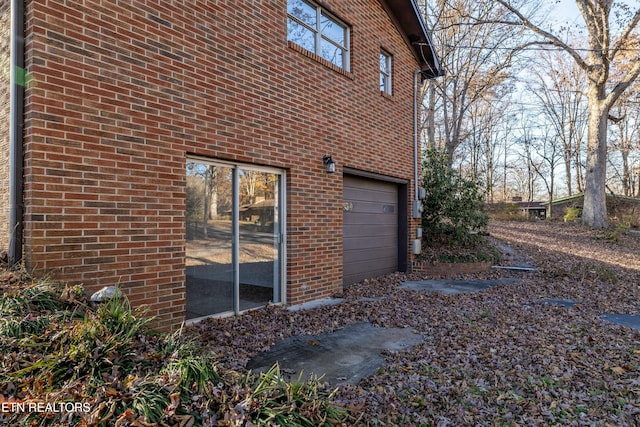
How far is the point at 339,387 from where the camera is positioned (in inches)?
130

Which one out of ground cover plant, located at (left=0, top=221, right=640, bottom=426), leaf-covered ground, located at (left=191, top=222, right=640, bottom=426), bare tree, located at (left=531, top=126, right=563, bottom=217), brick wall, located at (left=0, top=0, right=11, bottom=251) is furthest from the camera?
bare tree, located at (left=531, top=126, right=563, bottom=217)

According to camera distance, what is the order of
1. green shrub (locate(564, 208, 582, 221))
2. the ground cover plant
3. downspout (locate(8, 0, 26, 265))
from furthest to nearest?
green shrub (locate(564, 208, 582, 221)), downspout (locate(8, 0, 26, 265)), the ground cover plant

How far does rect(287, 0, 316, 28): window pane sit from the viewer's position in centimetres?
624

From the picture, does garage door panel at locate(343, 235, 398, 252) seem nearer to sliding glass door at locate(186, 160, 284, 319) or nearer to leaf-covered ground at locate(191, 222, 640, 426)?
leaf-covered ground at locate(191, 222, 640, 426)

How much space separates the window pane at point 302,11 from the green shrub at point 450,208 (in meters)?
5.52

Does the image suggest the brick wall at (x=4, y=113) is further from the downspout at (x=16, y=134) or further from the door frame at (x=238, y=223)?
the door frame at (x=238, y=223)

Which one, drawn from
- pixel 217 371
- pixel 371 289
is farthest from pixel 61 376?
pixel 371 289

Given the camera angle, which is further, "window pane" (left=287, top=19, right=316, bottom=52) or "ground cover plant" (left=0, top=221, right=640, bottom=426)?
"window pane" (left=287, top=19, right=316, bottom=52)

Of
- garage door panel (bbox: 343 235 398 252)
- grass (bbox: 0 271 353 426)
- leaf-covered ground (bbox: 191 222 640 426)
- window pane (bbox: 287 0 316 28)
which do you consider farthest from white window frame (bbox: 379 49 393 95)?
grass (bbox: 0 271 353 426)

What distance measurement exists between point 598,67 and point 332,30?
543 inches

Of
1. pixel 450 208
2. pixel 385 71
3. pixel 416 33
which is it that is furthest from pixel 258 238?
pixel 416 33

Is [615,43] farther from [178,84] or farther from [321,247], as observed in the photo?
[178,84]

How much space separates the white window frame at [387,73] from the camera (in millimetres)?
8750

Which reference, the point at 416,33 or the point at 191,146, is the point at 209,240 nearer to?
the point at 191,146
